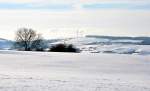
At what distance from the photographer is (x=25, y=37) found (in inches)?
3511

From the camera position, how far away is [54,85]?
47.5 ft

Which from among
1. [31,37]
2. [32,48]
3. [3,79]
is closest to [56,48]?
[32,48]

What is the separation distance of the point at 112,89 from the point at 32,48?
70680 millimetres

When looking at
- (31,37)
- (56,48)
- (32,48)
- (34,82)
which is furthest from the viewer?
(31,37)

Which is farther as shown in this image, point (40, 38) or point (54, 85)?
point (40, 38)

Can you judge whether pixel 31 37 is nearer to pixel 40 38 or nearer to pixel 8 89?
pixel 40 38

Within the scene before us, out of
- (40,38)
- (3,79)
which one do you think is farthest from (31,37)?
(3,79)

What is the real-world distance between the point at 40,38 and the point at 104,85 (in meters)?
77.6

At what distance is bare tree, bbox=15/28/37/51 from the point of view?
284ft

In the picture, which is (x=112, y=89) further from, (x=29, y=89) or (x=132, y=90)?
(x=29, y=89)

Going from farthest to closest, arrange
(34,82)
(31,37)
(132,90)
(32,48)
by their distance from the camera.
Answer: (31,37) < (32,48) < (34,82) < (132,90)

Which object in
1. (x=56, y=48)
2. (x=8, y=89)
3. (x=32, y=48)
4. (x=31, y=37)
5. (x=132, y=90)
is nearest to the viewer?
(x=8, y=89)

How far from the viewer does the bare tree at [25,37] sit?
86.5m

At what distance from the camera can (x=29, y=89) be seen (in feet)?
43.7
